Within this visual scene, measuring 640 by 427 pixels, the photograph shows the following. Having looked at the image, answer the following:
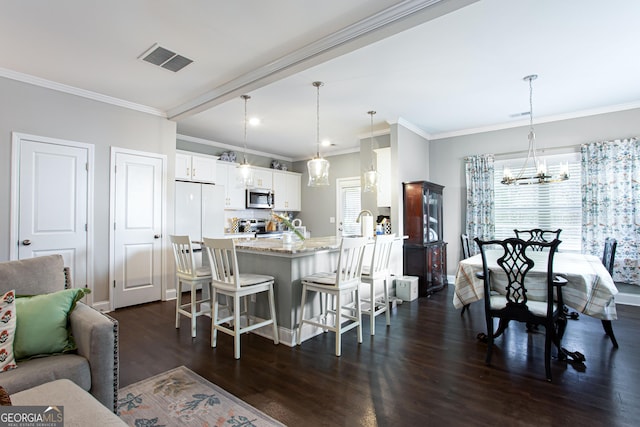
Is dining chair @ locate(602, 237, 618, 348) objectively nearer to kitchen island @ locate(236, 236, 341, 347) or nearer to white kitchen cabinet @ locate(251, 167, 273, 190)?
kitchen island @ locate(236, 236, 341, 347)

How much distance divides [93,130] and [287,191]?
4199mm

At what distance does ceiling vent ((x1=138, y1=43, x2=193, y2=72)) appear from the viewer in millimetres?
2959

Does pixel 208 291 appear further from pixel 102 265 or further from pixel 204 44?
pixel 204 44

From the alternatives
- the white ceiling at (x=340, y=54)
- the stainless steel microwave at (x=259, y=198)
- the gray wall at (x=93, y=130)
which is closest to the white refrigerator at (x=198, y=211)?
the gray wall at (x=93, y=130)

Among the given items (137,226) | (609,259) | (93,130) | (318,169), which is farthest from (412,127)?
(93,130)

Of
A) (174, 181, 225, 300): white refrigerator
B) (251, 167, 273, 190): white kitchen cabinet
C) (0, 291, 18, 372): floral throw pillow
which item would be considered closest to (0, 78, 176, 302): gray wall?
(174, 181, 225, 300): white refrigerator

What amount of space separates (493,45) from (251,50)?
2204 mm

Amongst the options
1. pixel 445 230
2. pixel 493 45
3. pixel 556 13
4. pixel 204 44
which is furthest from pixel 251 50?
pixel 445 230

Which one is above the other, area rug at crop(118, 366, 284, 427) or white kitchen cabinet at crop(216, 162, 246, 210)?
white kitchen cabinet at crop(216, 162, 246, 210)

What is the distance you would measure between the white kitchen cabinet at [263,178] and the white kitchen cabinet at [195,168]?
1160 millimetres

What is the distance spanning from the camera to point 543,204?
16.6 feet

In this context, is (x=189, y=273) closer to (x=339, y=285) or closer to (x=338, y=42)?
(x=339, y=285)

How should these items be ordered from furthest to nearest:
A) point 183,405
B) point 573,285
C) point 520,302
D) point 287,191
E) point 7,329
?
point 287,191 < point 573,285 < point 520,302 < point 183,405 < point 7,329

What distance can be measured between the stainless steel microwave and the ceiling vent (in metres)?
3.58
